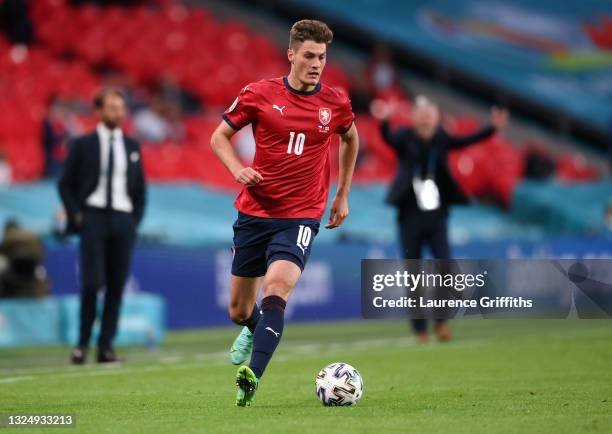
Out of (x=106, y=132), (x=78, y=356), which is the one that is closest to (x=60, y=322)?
(x=78, y=356)

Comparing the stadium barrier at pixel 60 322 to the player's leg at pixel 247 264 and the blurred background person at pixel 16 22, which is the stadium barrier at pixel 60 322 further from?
the blurred background person at pixel 16 22

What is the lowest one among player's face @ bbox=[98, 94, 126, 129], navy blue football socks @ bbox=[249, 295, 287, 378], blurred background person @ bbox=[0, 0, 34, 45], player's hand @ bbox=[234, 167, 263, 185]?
navy blue football socks @ bbox=[249, 295, 287, 378]

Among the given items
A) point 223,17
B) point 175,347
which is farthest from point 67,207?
point 223,17

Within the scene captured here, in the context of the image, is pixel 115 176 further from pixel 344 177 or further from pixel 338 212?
pixel 338 212

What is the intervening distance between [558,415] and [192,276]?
30.7 feet

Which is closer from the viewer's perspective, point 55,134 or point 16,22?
point 55,134

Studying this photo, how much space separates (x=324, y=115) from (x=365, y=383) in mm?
1955

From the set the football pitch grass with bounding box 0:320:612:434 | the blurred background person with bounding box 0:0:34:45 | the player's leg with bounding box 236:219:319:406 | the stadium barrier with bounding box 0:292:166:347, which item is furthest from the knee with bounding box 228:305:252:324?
the blurred background person with bounding box 0:0:34:45

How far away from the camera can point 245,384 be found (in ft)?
21.7

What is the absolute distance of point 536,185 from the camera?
22.3 metres

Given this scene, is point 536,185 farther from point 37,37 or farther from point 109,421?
point 109,421

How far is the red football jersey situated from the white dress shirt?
3.35 meters

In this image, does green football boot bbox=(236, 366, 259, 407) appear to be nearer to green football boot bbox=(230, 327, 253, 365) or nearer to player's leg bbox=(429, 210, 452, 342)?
green football boot bbox=(230, 327, 253, 365)

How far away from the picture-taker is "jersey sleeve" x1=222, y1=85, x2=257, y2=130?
732cm
